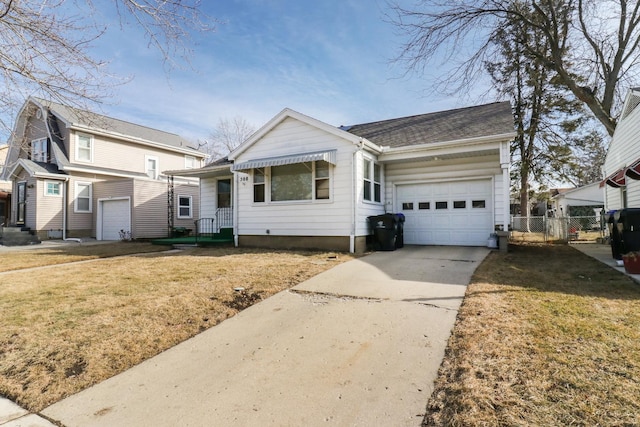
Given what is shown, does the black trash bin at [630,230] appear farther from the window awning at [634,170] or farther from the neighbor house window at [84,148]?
the neighbor house window at [84,148]

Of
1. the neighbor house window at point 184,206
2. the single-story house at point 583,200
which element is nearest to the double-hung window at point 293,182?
the neighbor house window at point 184,206

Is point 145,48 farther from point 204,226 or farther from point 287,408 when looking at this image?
point 204,226

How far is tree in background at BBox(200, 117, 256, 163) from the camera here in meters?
34.2

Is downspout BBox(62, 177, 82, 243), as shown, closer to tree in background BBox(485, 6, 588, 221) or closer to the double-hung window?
the double-hung window

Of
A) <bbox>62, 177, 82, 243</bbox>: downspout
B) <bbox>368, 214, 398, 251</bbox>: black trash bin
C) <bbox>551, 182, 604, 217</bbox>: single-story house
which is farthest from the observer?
<bbox>551, 182, 604, 217</bbox>: single-story house

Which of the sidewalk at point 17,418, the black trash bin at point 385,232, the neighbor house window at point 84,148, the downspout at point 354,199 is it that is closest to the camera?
the sidewalk at point 17,418

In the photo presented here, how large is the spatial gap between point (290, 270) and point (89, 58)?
189 inches

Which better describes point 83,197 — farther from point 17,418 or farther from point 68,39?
point 17,418

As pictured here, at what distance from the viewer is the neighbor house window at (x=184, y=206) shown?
59.4ft

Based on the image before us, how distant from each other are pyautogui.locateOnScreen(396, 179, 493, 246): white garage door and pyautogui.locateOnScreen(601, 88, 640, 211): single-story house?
3616mm

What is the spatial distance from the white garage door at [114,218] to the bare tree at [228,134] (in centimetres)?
1831

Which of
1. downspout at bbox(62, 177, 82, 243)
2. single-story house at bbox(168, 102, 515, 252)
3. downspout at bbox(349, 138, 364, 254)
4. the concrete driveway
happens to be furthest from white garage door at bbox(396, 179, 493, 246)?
downspout at bbox(62, 177, 82, 243)

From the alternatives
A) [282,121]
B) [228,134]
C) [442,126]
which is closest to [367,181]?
[282,121]

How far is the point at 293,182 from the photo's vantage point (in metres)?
10.5
